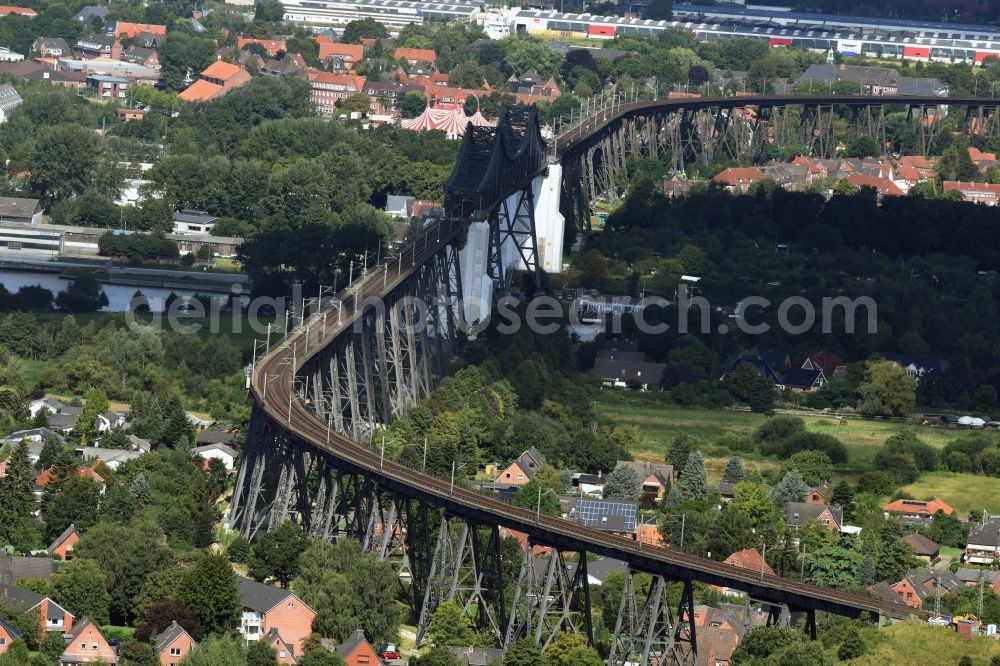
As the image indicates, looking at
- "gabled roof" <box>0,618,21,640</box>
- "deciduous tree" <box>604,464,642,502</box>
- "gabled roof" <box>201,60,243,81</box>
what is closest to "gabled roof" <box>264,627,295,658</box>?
"gabled roof" <box>0,618,21,640</box>

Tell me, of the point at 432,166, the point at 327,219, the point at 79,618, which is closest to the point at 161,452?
the point at 79,618

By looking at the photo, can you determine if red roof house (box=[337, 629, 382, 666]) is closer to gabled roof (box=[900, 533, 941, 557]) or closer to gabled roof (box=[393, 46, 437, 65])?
gabled roof (box=[900, 533, 941, 557])

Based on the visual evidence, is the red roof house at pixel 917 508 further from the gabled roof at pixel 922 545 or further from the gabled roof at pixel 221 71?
the gabled roof at pixel 221 71

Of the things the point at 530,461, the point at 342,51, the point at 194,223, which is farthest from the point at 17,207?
the point at 342,51

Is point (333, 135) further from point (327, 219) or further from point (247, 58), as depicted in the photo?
point (247, 58)

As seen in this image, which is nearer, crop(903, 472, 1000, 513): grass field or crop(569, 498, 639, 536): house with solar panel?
crop(569, 498, 639, 536): house with solar panel

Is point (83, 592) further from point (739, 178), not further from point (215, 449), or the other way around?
point (739, 178)
